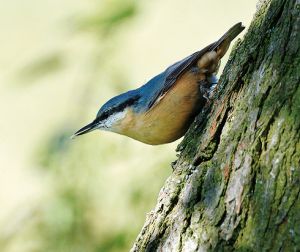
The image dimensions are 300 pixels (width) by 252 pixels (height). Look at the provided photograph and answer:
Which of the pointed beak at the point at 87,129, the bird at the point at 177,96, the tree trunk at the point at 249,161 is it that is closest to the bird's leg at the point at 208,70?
the bird at the point at 177,96

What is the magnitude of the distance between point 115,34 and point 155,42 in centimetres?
483

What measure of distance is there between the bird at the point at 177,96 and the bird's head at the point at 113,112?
0.46ft

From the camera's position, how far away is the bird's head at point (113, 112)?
16.1 feet

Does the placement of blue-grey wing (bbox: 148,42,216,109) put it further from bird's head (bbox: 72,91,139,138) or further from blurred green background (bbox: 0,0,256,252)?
bird's head (bbox: 72,91,139,138)

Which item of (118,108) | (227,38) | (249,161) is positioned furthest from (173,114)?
(249,161)

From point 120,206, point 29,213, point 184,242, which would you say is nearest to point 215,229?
point 184,242

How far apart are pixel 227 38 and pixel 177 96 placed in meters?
0.49

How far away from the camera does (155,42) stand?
9.36m

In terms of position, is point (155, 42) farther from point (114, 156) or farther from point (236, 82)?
point (236, 82)

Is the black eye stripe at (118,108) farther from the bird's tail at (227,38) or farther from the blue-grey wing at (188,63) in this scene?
the bird's tail at (227,38)

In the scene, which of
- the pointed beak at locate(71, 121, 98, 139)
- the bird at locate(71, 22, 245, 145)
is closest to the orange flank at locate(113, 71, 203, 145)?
the bird at locate(71, 22, 245, 145)

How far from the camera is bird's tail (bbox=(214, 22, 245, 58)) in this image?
402cm

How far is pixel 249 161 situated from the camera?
2607 millimetres

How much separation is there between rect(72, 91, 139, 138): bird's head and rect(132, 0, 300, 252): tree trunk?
1923 millimetres
